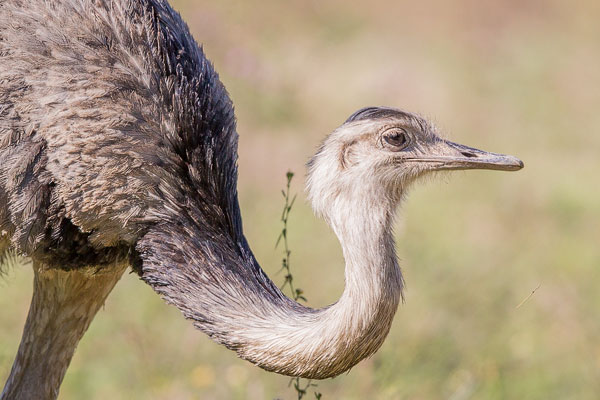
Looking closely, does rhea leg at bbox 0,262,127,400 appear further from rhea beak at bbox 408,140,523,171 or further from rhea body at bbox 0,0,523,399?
rhea beak at bbox 408,140,523,171

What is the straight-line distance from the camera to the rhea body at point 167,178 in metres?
3.34

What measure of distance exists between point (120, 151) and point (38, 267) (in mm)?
629

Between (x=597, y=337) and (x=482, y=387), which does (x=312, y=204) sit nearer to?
(x=482, y=387)

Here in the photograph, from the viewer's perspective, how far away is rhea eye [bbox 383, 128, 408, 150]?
3453 millimetres

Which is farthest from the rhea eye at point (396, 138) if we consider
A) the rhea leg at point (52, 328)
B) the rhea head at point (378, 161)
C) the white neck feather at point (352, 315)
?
the rhea leg at point (52, 328)

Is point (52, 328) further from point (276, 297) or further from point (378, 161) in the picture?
point (378, 161)

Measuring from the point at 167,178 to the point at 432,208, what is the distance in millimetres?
4447

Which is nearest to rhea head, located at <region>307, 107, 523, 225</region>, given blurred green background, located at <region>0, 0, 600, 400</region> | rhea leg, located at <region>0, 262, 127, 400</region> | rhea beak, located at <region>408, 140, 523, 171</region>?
→ rhea beak, located at <region>408, 140, 523, 171</region>

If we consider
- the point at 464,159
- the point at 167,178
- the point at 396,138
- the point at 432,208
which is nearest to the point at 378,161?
the point at 396,138

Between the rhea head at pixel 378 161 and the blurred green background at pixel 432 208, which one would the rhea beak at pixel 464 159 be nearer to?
the rhea head at pixel 378 161

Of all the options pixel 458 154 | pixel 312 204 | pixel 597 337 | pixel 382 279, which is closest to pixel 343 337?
pixel 382 279

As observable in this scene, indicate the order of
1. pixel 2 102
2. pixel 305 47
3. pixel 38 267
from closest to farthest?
pixel 2 102 → pixel 38 267 → pixel 305 47

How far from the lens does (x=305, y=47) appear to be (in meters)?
10.7

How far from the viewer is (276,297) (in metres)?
3.63
